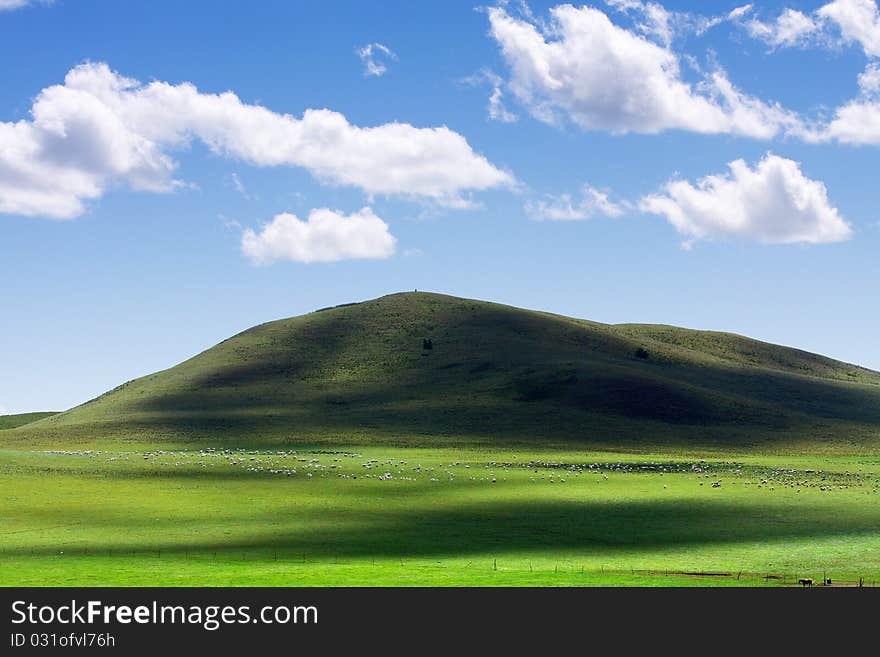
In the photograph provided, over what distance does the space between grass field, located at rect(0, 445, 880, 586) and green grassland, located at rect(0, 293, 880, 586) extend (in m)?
0.26

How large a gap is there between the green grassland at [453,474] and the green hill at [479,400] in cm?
64

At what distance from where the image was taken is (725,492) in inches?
2864

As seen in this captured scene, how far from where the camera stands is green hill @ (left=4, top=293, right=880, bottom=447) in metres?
139

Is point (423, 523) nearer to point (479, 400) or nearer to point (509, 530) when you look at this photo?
point (509, 530)

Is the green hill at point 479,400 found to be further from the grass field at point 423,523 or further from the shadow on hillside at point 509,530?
the shadow on hillside at point 509,530

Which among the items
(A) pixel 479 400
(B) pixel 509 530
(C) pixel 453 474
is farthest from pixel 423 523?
(A) pixel 479 400

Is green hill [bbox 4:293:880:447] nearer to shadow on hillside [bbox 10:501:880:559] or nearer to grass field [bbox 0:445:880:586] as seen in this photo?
grass field [bbox 0:445:880:586]

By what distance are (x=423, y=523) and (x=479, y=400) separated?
332 ft

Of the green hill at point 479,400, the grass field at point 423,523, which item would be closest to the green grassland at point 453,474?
the grass field at point 423,523

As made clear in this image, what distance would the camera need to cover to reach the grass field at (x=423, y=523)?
3769 centimetres

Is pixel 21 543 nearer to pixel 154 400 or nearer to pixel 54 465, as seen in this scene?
pixel 54 465

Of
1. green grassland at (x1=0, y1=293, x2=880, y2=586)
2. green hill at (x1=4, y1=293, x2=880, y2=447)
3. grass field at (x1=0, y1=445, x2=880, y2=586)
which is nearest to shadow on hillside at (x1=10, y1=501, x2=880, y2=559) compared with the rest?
grass field at (x1=0, y1=445, x2=880, y2=586)
